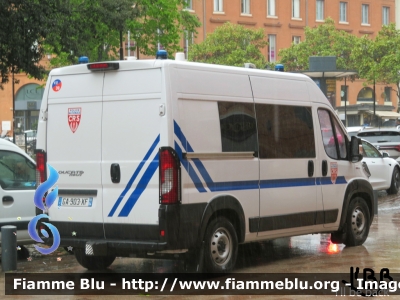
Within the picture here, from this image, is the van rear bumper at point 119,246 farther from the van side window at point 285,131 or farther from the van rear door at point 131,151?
the van side window at point 285,131

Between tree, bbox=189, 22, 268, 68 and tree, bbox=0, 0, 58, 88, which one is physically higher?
tree, bbox=189, 22, 268, 68

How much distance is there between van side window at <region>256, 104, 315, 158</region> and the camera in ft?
34.8

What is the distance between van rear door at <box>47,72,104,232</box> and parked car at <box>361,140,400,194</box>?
13.2 m

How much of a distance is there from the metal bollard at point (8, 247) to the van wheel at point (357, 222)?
15.3 feet

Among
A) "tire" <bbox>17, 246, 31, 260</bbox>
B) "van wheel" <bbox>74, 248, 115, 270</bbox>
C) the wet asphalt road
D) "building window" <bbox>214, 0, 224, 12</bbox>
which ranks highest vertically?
"building window" <bbox>214, 0, 224, 12</bbox>

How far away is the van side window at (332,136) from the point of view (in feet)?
38.9

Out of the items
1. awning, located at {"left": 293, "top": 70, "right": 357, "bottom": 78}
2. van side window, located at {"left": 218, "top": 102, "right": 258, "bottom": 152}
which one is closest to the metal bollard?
van side window, located at {"left": 218, "top": 102, "right": 258, "bottom": 152}

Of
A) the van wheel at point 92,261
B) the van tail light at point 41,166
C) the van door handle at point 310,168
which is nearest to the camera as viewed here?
the van tail light at point 41,166

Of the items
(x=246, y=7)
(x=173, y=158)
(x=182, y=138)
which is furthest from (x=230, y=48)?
(x=173, y=158)

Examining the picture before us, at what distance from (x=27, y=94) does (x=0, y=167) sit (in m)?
55.5

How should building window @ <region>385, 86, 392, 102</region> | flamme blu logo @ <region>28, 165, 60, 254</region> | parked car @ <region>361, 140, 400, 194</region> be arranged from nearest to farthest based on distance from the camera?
flamme blu logo @ <region>28, 165, 60, 254</region> → parked car @ <region>361, 140, 400, 194</region> → building window @ <region>385, 86, 392, 102</region>

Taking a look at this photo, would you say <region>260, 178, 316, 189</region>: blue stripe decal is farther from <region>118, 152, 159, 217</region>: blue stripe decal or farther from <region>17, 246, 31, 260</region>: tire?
<region>17, 246, 31, 260</region>: tire

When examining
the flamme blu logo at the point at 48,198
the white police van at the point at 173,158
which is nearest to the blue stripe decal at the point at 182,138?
the white police van at the point at 173,158

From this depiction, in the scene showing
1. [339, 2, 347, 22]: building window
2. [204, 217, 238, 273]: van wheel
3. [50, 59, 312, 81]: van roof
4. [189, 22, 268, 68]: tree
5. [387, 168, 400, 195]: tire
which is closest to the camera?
[50, 59, 312, 81]: van roof
